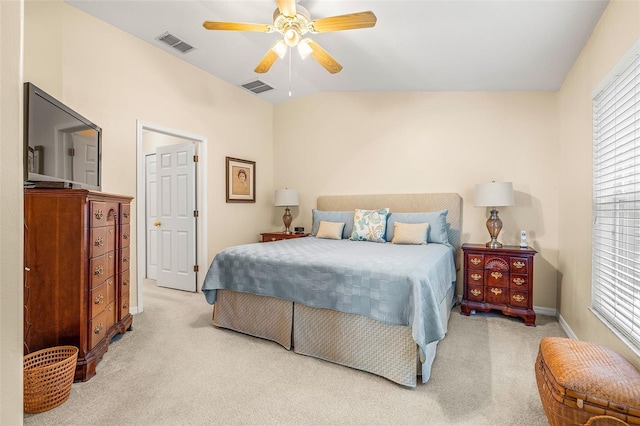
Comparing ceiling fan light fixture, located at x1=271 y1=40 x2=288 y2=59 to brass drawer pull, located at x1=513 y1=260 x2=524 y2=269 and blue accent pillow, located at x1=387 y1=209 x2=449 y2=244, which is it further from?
brass drawer pull, located at x1=513 y1=260 x2=524 y2=269

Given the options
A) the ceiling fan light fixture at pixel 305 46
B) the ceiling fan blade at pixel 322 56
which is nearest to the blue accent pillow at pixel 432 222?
the ceiling fan blade at pixel 322 56

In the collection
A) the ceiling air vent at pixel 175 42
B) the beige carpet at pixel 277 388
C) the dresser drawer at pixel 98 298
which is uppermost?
the ceiling air vent at pixel 175 42

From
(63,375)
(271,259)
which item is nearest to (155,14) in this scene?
(271,259)

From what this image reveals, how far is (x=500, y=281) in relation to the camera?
325cm

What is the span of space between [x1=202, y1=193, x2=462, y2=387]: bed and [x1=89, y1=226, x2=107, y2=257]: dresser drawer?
888 millimetres

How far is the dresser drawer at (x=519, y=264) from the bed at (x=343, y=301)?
25.0 inches

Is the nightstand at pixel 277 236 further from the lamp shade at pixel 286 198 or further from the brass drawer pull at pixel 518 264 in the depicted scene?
the brass drawer pull at pixel 518 264

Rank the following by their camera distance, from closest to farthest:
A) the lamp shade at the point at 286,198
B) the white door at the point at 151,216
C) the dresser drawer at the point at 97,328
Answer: the dresser drawer at the point at 97,328, the lamp shade at the point at 286,198, the white door at the point at 151,216

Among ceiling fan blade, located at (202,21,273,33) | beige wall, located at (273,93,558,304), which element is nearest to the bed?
beige wall, located at (273,93,558,304)

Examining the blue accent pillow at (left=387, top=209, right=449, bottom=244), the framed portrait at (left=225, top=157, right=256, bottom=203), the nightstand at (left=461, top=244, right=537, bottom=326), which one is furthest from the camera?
the framed portrait at (left=225, top=157, right=256, bottom=203)

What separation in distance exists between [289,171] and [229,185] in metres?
1.06

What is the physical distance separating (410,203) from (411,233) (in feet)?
2.27

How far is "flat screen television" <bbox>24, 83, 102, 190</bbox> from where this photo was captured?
1956 mm

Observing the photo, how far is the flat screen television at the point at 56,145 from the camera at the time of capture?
1956 mm
